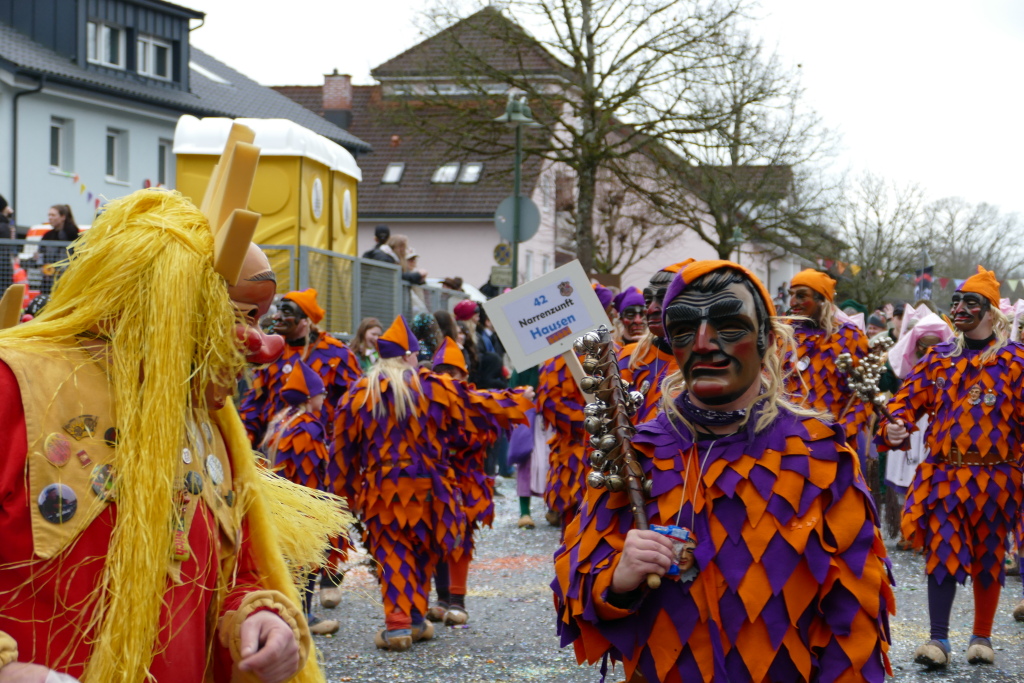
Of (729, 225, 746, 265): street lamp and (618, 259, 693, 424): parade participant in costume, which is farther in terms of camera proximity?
(729, 225, 746, 265): street lamp

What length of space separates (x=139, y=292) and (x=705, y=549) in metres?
1.38

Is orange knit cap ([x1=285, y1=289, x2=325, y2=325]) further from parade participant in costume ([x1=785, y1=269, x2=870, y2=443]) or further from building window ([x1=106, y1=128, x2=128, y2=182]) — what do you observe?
building window ([x1=106, y1=128, x2=128, y2=182])

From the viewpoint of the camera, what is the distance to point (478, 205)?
4053 centimetres

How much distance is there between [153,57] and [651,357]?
1130 inches

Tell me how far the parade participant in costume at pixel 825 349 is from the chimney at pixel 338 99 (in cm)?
3706

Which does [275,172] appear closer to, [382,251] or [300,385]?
[382,251]

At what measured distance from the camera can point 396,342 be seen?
23.7 feet

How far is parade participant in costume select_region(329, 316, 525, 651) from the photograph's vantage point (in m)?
7.09

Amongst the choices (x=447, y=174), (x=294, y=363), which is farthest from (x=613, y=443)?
(x=447, y=174)

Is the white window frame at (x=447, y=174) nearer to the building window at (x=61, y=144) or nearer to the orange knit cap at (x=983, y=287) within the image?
the building window at (x=61, y=144)

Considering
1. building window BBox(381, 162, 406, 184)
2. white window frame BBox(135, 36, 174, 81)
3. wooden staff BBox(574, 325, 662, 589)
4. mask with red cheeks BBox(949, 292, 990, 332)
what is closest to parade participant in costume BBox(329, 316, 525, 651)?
mask with red cheeks BBox(949, 292, 990, 332)

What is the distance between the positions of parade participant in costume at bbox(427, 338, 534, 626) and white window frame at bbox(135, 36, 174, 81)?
86.9 feet

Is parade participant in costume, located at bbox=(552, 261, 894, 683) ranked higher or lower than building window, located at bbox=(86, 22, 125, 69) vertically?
lower

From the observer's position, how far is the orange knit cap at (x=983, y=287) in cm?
685
